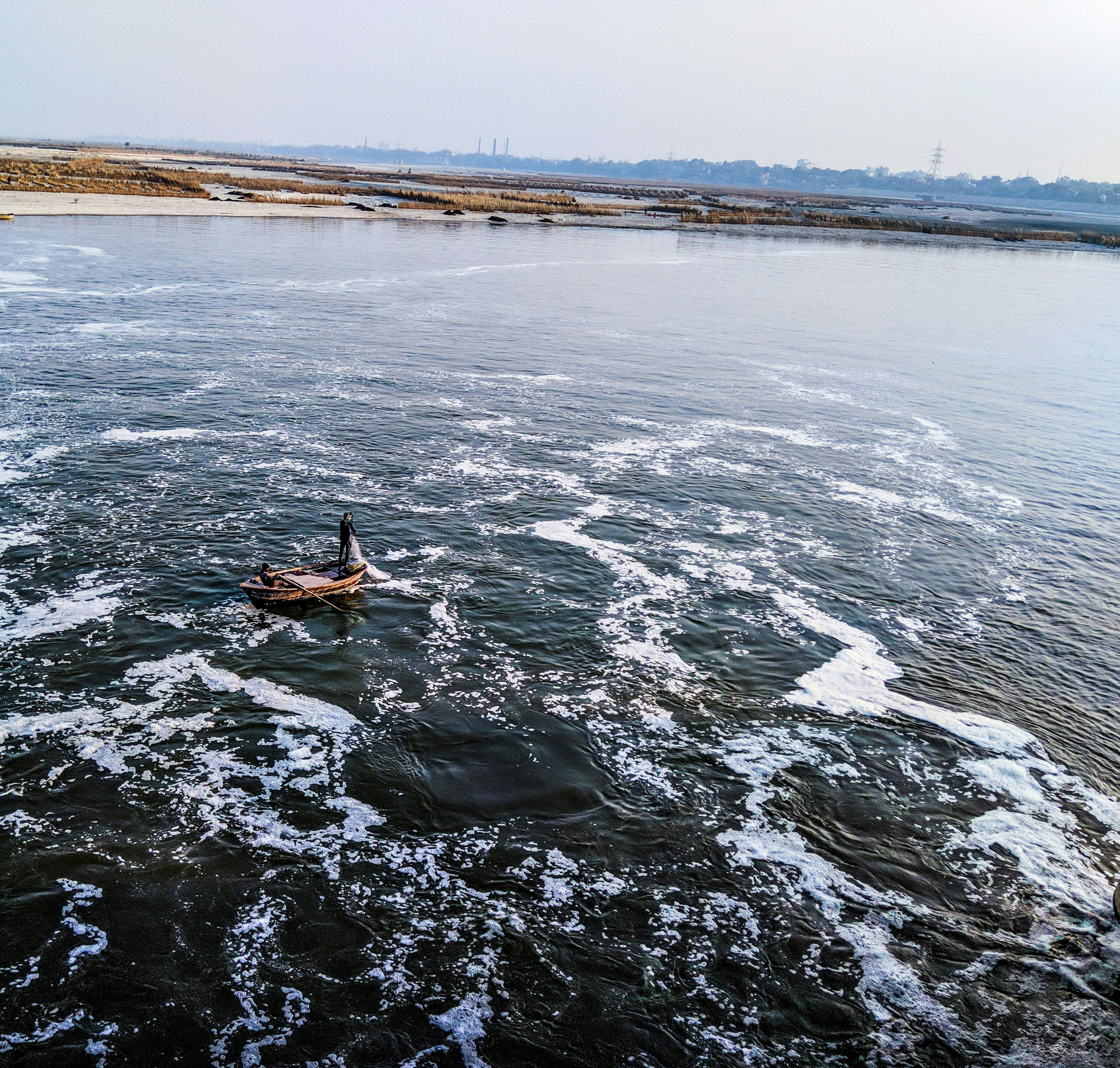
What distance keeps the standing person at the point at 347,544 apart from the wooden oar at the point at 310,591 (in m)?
1.16

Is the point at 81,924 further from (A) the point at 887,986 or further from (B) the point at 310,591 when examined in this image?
(A) the point at 887,986

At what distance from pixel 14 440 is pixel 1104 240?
19728 cm

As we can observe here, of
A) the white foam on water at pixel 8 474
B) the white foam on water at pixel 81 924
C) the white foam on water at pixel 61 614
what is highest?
the white foam on water at pixel 8 474

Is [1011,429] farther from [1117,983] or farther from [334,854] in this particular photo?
[334,854]

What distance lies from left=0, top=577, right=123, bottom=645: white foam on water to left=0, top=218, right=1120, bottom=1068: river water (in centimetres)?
12

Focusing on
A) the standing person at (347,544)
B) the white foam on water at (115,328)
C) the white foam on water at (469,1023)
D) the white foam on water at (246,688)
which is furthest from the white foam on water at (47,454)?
the white foam on water at (469,1023)

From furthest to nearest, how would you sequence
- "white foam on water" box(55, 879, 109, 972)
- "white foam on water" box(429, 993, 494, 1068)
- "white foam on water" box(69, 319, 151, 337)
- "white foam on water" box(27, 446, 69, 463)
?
"white foam on water" box(69, 319, 151, 337), "white foam on water" box(27, 446, 69, 463), "white foam on water" box(55, 879, 109, 972), "white foam on water" box(429, 993, 494, 1068)

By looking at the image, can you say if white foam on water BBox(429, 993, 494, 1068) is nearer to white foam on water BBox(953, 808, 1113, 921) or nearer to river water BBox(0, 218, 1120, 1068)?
river water BBox(0, 218, 1120, 1068)

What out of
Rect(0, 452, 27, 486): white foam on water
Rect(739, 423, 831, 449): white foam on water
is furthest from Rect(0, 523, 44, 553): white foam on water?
Rect(739, 423, 831, 449): white foam on water

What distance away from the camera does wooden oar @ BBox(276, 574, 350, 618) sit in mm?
23922

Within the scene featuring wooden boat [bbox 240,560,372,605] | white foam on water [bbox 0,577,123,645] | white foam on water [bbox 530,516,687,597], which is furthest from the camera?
white foam on water [bbox 530,516,687,597]

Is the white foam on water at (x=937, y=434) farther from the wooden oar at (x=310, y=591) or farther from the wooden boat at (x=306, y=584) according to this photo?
the wooden oar at (x=310, y=591)

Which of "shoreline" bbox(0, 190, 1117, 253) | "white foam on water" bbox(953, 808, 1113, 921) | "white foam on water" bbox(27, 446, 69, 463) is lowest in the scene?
"white foam on water" bbox(953, 808, 1113, 921)

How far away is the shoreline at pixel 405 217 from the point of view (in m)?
106
